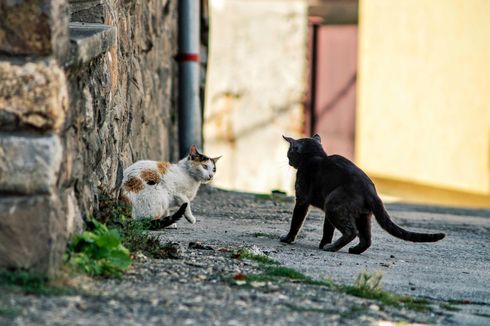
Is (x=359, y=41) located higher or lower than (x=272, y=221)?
higher

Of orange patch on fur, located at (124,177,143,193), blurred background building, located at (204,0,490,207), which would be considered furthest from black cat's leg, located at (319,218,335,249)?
blurred background building, located at (204,0,490,207)

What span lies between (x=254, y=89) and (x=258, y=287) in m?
9.32

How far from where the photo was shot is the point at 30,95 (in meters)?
4.84

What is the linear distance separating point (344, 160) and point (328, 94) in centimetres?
811

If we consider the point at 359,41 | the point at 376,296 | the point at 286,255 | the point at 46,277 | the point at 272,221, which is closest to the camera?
the point at 46,277

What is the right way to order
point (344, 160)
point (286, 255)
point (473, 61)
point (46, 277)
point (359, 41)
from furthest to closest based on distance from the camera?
point (359, 41), point (473, 61), point (344, 160), point (286, 255), point (46, 277)

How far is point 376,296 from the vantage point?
5.29 metres

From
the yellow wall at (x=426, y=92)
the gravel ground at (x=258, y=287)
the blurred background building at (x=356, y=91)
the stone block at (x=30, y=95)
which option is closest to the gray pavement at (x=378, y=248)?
the gravel ground at (x=258, y=287)

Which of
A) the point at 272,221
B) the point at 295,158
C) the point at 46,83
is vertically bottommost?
the point at 272,221

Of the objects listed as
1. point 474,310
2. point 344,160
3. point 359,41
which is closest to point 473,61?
point 359,41

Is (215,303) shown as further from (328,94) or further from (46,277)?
(328,94)

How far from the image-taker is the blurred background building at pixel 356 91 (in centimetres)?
1390

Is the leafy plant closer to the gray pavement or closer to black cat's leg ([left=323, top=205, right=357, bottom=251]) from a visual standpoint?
the gray pavement

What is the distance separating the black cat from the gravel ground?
0.13 metres
